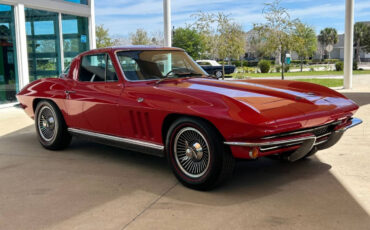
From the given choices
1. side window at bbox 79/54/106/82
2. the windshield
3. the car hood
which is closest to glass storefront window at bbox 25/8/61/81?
side window at bbox 79/54/106/82

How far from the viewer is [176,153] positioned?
4.06 metres

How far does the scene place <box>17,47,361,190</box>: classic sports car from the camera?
11.7 ft

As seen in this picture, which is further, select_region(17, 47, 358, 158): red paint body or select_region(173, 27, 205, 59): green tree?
select_region(173, 27, 205, 59): green tree

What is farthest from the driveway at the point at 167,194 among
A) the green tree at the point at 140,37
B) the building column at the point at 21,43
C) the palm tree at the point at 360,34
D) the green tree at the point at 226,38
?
the palm tree at the point at 360,34

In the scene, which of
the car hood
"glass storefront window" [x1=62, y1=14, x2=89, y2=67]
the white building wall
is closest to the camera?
the car hood

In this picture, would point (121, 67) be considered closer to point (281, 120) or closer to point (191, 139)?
point (191, 139)

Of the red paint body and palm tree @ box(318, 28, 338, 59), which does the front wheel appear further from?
palm tree @ box(318, 28, 338, 59)

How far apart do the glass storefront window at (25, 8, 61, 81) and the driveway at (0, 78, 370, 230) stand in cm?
738

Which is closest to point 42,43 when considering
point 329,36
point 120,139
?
point 120,139

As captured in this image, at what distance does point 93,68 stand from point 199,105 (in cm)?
211

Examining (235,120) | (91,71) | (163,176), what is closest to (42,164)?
(91,71)

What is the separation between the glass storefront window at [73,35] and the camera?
13.4 metres

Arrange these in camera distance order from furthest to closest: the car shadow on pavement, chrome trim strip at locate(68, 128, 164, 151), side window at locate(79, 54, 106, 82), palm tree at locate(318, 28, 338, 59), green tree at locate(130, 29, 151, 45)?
palm tree at locate(318, 28, 338, 59), green tree at locate(130, 29, 151, 45), side window at locate(79, 54, 106, 82), chrome trim strip at locate(68, 128, 164, 151), the car shadow on pavement

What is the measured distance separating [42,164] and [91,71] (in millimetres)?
1368
